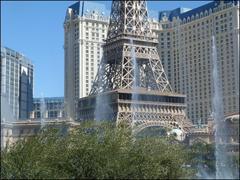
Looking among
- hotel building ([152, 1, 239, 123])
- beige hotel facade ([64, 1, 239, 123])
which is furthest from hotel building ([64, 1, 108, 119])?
hotel building ([152, 1, 239, 123])

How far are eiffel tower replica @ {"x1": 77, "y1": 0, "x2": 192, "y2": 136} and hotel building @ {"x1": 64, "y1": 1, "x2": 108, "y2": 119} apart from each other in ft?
155

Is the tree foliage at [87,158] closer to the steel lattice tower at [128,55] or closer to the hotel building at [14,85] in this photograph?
the steel lattice tower at [128,55]

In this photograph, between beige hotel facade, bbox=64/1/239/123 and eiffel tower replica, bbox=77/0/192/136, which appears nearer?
eiffel tower replica, bbox=77/0/192/136

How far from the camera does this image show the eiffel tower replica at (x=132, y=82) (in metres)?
102

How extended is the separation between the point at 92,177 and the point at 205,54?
397 feet

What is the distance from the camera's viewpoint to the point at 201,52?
156 meters

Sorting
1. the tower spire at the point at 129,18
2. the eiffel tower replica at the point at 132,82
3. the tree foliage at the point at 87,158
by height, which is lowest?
the tree foliage at the point at 87,158

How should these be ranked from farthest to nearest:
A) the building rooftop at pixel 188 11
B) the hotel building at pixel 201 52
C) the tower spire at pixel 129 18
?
the building rooftop at pixel 188 11
the hotel building at pixel 201 52
the tower spire at pixel 129 18

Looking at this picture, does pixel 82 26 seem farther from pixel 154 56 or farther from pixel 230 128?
pixel 230 128

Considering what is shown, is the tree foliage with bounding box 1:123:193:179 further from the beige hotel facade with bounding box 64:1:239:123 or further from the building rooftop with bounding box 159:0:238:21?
the building rooftop with bounding box 159:0:238:21

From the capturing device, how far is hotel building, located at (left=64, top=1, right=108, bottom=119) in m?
160

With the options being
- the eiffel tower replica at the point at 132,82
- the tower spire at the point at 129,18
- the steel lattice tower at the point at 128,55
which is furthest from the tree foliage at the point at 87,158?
the tower spire at the point at 129,18

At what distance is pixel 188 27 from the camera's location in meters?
162

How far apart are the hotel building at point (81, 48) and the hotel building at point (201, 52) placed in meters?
17.6
